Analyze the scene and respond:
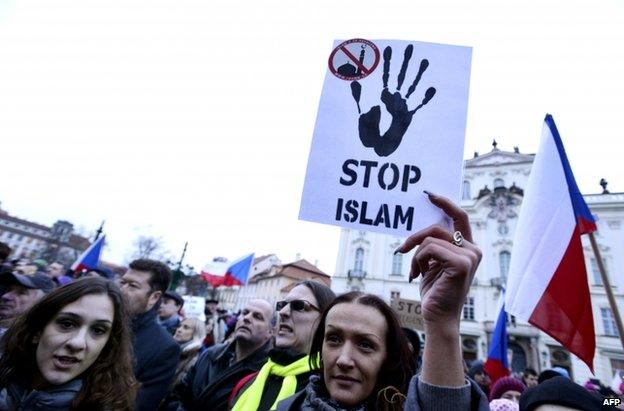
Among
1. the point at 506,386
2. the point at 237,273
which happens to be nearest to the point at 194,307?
the point at 237,273

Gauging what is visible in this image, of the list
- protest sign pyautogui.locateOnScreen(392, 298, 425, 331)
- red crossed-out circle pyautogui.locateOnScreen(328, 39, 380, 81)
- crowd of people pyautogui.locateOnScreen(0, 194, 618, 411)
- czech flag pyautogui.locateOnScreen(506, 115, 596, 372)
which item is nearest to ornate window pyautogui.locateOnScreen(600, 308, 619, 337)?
protest sign pyautogui.locateOnScreen(392, 298, 425, 331)

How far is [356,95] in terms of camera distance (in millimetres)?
1858

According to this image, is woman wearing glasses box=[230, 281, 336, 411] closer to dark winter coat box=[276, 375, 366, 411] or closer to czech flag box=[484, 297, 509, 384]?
dark winter coat box=[276, 375, 366, 411]

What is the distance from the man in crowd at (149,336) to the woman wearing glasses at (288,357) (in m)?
0.88

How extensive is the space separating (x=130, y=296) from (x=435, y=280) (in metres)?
3.31

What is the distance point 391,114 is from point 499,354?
5.80 metres

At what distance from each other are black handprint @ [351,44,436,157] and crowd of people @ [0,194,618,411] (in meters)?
0.48

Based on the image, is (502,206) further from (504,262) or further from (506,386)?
(506,386)

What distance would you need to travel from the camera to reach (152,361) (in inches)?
122

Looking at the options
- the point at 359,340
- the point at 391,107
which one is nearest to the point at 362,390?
the point at 359,340

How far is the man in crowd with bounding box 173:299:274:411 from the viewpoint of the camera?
9.72 feet

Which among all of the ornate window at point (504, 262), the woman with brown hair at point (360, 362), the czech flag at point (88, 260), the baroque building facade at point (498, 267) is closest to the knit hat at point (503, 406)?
the woman with brown hair at point (360, 362)

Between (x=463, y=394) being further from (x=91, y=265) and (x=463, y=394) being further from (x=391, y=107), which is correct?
(x=91, y=265)

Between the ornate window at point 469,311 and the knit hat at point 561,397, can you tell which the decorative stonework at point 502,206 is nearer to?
the ornate window at point 469,311
